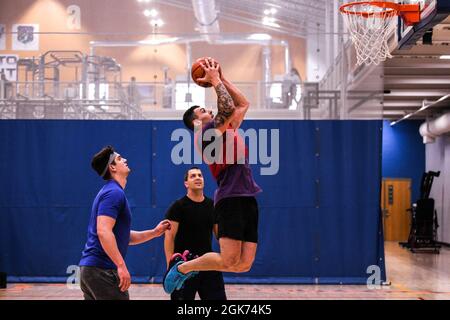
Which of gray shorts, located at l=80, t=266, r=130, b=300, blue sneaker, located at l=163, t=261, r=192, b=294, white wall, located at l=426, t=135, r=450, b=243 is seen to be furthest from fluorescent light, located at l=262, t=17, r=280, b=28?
white wall, located at l=426, t=135, r=450, b=243

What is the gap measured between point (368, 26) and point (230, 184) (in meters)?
5.39

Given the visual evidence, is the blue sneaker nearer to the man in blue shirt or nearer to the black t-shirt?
the man in blue shirt

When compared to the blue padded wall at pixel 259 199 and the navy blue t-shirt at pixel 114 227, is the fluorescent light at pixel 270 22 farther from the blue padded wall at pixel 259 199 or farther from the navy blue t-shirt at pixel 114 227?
the navy blue t-shirt at pixel 114 227

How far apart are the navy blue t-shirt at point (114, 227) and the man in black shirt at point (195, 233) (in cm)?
157

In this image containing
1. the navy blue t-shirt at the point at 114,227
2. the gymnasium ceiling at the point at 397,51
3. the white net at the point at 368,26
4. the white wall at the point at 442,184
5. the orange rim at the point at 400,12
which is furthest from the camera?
the white wall at the point at 442,184

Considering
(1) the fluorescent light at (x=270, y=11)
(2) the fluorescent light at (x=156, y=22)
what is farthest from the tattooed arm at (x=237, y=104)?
(2) the fluorescent light at (x=156, y=22)

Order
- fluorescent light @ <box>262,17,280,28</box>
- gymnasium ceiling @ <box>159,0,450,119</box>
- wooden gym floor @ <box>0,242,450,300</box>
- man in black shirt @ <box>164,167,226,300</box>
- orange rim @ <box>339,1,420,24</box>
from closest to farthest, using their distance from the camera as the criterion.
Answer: man in black shirt @ <box>164,167,226,300</box>, orange rim @ <box>339,1,420,24</box>, wooden gym floor @ <box>0,242,450,300</box>, gymnasium ceiling @ <box>159,0,450,119</box>, fluorescent light @ <box>262,17,280,28</box>

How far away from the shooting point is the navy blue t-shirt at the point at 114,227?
4734 mm

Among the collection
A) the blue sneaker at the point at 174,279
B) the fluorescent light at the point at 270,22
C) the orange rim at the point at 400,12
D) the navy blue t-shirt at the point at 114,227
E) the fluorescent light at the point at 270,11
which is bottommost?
the blue sneaker at the point at 174,279

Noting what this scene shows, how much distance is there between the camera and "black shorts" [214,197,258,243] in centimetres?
527

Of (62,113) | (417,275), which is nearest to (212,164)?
(62,113)

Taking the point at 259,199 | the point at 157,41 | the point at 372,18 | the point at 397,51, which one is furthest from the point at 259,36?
the point at 259,199

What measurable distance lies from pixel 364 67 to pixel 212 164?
710 centimetres

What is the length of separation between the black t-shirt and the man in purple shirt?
4.26ft
